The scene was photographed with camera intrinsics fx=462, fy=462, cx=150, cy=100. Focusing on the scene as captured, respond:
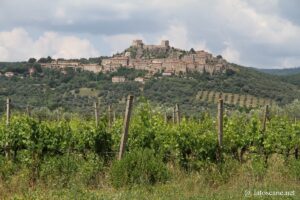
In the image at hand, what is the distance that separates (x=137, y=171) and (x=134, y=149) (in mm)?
971

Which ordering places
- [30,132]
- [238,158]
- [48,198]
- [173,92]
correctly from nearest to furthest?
[48,198]
[30,132]
[238,158]
[173,92]

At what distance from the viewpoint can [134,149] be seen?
11.1m

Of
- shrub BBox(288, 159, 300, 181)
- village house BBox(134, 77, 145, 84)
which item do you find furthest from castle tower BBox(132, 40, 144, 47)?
shrub BBox(288, 159, 300, 181)

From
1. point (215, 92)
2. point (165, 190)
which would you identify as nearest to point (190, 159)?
point (165, 190)

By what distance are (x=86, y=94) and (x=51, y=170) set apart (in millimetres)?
75434

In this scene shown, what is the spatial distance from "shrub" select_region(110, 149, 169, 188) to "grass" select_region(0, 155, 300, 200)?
0.77 ft

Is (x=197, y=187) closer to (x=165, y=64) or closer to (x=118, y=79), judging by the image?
(x=118, y=79)

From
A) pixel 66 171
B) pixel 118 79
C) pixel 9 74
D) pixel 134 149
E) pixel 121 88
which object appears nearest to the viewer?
pixel 66 171

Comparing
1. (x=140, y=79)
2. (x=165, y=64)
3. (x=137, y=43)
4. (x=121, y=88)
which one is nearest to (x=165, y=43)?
(x=137, y=43)

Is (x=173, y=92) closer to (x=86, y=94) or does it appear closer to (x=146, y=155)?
(x=86, y=94)

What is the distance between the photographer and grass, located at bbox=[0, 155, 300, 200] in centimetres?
877

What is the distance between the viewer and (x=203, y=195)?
30.5 ft

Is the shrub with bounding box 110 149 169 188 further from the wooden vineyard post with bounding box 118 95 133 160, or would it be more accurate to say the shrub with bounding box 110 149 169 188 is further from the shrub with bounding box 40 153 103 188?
the shrub with bounding box 40 153 103 188

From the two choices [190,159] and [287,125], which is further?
[287,125]
